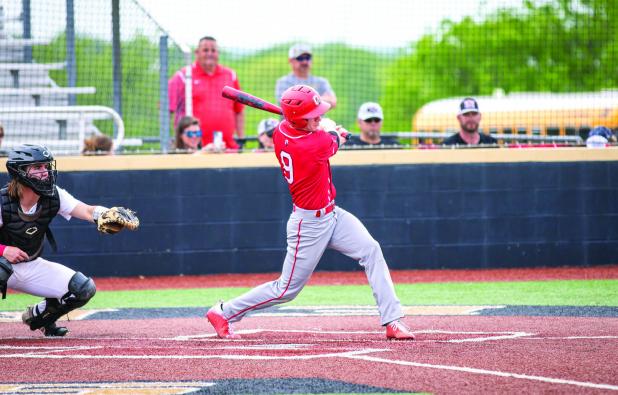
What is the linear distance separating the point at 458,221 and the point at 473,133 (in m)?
1.01

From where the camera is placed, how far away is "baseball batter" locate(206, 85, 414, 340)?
7.07 m

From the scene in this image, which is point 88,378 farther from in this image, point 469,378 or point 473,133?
point 473,133

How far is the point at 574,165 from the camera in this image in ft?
39.0

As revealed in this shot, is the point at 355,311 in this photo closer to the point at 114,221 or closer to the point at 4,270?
the point at 114,221

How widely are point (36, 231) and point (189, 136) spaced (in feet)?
14.4

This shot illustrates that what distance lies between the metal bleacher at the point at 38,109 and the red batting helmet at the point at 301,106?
5069 millimetres

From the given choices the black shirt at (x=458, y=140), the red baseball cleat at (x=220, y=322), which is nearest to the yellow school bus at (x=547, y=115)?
the black shirt at (x=458, y=140)

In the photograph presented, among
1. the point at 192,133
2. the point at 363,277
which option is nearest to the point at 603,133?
the point at 363,277

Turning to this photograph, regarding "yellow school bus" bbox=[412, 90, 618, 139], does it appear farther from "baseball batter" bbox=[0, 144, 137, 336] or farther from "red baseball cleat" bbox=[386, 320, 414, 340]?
"baseball batter" bbox=[0, 144, 137, 336]

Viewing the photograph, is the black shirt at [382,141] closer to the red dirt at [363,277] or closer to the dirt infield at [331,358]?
the red dirt at [363,277]

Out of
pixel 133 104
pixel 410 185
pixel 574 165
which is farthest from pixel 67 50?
pixel 574 165

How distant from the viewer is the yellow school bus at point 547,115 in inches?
611

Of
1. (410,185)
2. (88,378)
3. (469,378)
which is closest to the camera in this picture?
(469,378)

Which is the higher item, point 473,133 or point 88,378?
point 473,133
